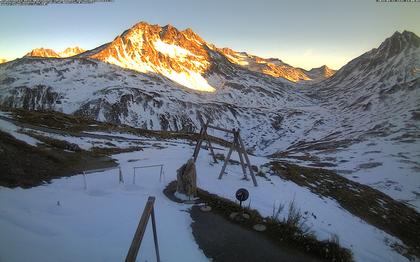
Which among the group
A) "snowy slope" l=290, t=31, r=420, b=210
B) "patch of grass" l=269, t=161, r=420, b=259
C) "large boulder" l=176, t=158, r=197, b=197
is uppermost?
"snowy slope" l=290, t=31, r=420, b=210

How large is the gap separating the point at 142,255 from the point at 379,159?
86.3 meters

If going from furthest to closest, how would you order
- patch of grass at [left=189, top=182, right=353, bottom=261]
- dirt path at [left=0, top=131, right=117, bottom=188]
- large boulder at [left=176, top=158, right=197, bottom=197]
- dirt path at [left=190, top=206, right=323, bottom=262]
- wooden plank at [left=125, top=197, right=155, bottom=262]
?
large boulder at [left=176, top=158, right=197, bottom=197], dirt path at [left=0, top=131, right=117, bottom=188], patch of grass at [left=189, top=182, right=353, bottom=261], dirt path at [left=190, top=206, right=323, bottom=262], wooden plank at [left=125, top=197, right=155, bottom=262]

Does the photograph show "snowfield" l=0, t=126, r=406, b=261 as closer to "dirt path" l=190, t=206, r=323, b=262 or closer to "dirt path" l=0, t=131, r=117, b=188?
"dirt path" l=190, t=206, r=323, b=262

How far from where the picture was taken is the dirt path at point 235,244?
39.8ft

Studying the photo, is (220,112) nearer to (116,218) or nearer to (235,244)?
(116,218)

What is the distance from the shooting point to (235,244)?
1298cm

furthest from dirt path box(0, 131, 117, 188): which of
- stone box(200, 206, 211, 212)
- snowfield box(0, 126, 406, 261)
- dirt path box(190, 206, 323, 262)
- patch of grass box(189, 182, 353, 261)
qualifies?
patch of grass box(189, 182, 353, 261)

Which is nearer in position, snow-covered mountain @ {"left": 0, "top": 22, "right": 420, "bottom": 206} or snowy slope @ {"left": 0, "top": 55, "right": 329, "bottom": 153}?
snow-covered mountain @ {"left": 0, "top": 22, "right": 420, "bottom": 206}

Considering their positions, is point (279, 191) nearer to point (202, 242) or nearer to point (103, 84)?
point (202, 242)

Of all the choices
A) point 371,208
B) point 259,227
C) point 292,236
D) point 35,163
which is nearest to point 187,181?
point 259,227

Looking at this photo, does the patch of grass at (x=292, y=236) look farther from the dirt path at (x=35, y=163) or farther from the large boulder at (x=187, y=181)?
the dirt path at (x=35, y=163)

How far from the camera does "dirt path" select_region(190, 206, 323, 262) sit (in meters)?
12.1

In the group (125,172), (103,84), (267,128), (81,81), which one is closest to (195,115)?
(267,128)

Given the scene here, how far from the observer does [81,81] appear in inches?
6280
